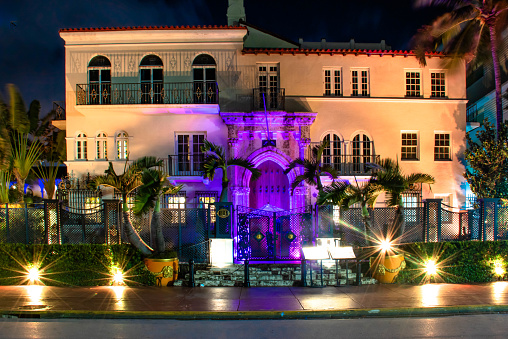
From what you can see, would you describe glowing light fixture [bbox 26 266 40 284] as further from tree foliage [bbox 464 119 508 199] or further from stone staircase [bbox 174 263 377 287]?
tree foliage [bbox 464 119 508 199]

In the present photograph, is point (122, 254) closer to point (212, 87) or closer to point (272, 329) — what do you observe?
point (272, 329)

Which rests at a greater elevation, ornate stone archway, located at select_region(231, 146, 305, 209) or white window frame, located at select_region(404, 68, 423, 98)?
white window frame, located at select_region(404, 68, 423, 98)

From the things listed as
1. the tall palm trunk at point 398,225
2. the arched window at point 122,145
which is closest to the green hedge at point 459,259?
the tall palm trunk at point 398,225

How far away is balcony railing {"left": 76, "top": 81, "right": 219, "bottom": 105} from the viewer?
18953mm

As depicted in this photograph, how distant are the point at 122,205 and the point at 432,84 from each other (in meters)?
17.0

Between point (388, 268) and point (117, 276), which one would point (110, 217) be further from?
point (388, 268)

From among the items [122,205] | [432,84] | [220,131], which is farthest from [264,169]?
[432,84]

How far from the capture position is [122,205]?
12531 mm

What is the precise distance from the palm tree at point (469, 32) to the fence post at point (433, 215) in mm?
7404

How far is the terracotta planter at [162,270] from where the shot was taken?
38.0ft

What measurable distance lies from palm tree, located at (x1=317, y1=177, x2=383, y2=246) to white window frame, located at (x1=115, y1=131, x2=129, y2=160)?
1103 cm

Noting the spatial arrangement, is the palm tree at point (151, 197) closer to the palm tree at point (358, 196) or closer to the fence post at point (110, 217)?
the fence post at point (110, 217)

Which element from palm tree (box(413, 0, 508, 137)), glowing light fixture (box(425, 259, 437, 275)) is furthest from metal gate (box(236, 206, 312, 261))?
palm tree (box(413, 0, 508, 137))

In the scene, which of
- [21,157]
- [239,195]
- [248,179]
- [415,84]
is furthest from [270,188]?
[21,157]
